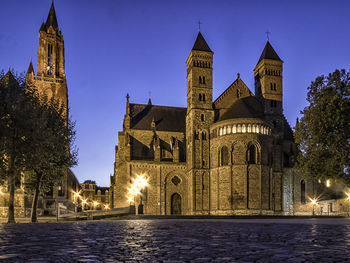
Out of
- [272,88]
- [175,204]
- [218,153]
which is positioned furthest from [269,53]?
[175,204]

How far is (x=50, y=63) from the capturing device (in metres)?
83.9

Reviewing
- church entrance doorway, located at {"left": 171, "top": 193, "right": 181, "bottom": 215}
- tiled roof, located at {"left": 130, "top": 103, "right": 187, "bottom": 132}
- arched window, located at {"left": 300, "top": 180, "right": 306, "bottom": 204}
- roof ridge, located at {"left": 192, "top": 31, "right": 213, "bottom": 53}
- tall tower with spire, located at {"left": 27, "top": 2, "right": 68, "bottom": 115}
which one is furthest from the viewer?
tall tower with spire, located at {"left": 27, "top": 2, "right": 68, "bottom": 115}

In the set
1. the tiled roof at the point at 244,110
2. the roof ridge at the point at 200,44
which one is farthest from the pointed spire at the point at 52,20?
the tiled roof at the point at 244,110

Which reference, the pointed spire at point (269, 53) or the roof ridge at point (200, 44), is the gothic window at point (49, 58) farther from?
the pointed spire at point (269, 53)

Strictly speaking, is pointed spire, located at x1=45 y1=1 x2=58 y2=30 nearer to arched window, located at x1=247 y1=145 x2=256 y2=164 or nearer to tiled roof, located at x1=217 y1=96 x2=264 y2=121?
tiled roof, located at x1=217 y1=96 x2=264 y2=121

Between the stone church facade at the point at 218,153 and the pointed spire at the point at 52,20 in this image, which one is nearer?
the stone church facade at the point at 218,153

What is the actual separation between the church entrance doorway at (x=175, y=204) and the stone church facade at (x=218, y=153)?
0.51 ft

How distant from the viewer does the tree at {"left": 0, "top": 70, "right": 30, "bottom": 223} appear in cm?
2713

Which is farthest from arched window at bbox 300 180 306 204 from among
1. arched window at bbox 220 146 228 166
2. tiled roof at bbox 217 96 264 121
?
arched window at bbox 220 146 228 166

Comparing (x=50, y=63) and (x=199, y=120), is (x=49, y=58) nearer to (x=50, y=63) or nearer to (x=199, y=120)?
(x=50, y=63)

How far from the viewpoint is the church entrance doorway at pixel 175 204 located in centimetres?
6225

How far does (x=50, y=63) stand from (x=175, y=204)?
43311mm

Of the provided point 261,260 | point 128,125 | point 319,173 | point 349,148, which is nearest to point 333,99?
point 349,148

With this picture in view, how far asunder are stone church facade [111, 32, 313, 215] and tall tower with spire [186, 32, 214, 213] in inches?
5.8
